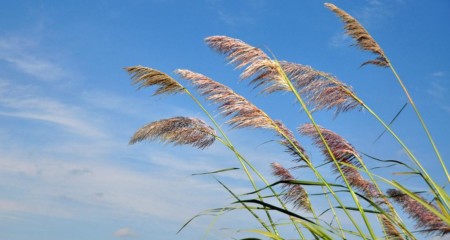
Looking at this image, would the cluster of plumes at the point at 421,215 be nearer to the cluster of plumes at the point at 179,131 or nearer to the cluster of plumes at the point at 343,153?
the cluster of plumes at the point at 343,153

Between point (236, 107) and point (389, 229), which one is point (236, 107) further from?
point (389, 229)

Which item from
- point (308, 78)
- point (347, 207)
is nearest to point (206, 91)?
point (308, 78)

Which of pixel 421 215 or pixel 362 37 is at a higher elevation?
pixel 362 37

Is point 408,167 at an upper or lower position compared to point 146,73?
lower

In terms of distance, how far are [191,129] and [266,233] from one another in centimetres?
158

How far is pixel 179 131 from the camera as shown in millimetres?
4473

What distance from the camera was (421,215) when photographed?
4.26 meters

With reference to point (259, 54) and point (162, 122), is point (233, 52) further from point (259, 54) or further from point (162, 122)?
point (162, 122)

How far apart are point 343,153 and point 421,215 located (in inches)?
28.0

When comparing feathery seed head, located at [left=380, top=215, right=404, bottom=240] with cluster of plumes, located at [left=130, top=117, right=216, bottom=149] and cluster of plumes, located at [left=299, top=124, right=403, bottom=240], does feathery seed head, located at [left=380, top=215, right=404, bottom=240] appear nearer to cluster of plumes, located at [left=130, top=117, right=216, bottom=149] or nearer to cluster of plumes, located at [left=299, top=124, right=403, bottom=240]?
cluster of plumes, located at [left=299, top=124, right=403, bottom=240]

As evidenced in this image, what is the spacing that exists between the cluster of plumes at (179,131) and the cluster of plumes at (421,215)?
1368 mm

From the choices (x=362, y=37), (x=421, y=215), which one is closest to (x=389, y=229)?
(x=421, y=215)

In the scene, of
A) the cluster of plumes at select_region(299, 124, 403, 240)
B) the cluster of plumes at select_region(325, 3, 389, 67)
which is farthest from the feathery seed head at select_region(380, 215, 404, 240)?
the cluster of plumes at select_region(325, 3, 389, 67)

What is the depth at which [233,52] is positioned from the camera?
4.08m
